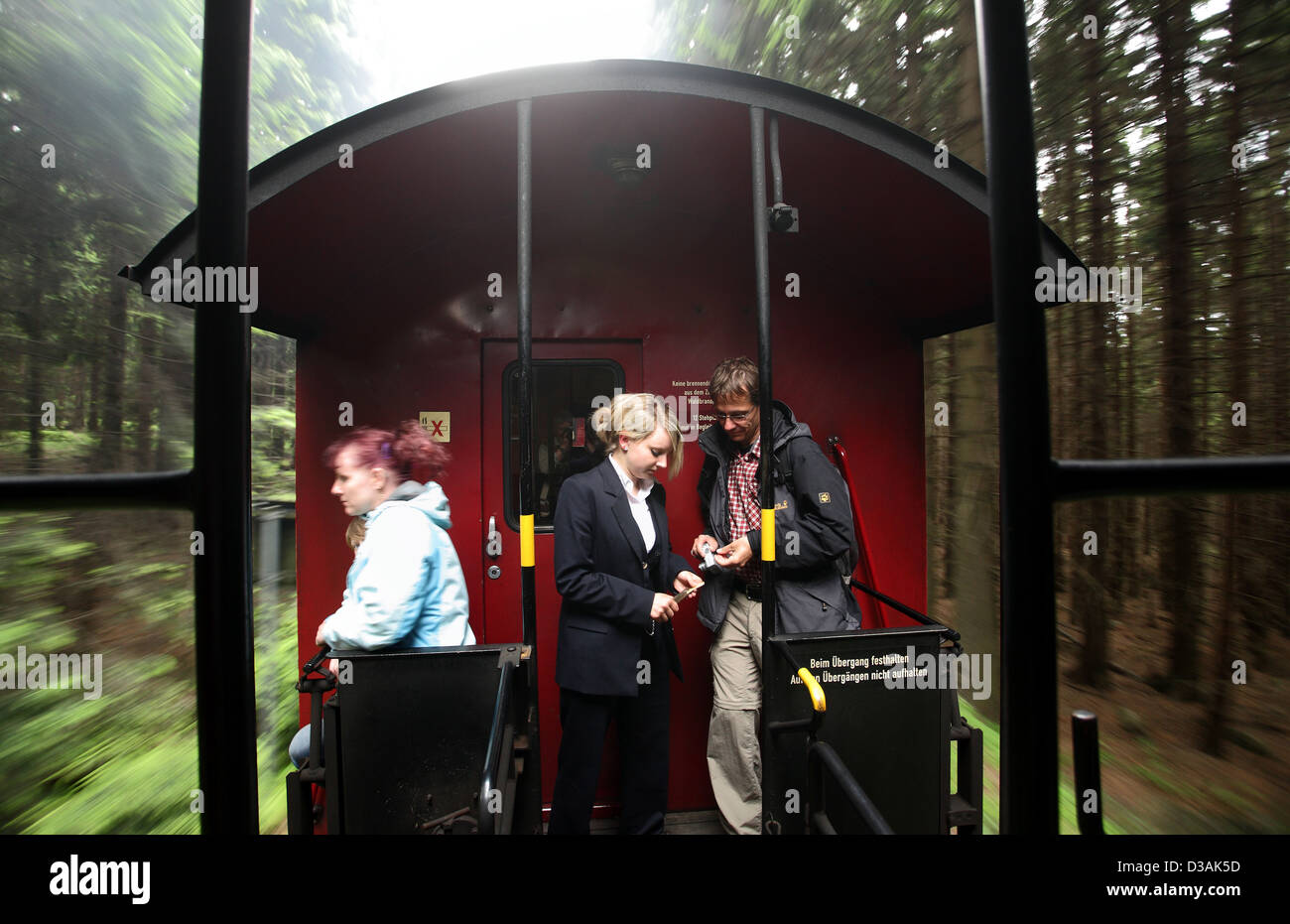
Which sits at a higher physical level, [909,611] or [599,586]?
[599,586]

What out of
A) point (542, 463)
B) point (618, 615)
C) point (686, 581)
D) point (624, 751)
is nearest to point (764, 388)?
point (686, 581)

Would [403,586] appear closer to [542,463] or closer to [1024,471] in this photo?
[542,463]

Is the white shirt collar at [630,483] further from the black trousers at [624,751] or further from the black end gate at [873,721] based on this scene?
the black end gate at [873,721]

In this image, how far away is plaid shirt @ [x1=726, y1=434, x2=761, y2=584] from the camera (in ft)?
9.91

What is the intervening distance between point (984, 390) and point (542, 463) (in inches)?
169

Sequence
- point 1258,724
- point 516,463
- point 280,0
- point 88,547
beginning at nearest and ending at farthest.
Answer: point 516,463
point 1258,724
point 88,547
point 280,0

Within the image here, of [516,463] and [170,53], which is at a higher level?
[170,53]

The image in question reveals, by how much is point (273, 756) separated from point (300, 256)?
475 centimetres

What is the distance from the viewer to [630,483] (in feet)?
9.46

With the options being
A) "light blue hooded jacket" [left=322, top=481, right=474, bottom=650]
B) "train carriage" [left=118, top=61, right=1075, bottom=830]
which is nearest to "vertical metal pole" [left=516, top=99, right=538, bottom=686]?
"light blue hooded jacket" [left=322, top=481, right=474, bottom=650]

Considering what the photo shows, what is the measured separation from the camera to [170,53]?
6.75m

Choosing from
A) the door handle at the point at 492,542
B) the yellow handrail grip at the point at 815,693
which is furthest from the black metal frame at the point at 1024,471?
the door handle at the point at 492,542
